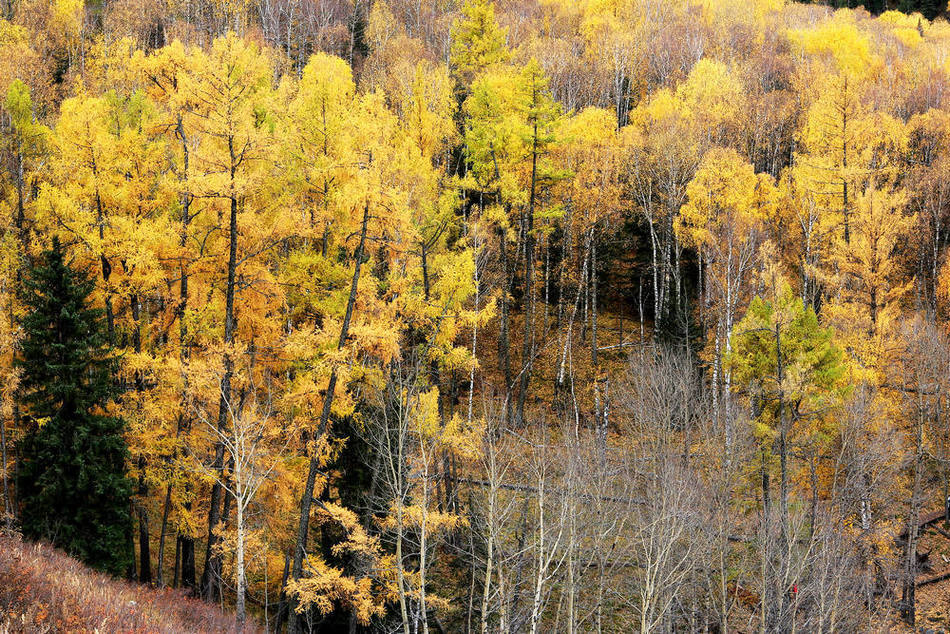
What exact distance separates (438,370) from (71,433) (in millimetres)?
9792

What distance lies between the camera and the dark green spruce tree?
14633 millimetres

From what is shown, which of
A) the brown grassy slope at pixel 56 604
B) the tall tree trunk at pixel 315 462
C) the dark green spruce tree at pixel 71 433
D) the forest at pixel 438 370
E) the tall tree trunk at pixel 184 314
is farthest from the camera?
the tall tree trunk at pixel 184 314

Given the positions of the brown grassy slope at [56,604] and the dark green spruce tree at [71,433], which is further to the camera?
the dark green spruce tree at [71,433]

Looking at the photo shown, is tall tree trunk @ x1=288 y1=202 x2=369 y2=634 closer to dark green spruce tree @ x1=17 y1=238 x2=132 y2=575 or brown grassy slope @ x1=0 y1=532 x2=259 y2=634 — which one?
brown grassy slope @ x1=0 y1=532 x2=259 y2=634

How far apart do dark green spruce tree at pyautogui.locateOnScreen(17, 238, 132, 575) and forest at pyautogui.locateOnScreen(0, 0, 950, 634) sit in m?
0.09

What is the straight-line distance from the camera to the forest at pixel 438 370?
1475 centimetres

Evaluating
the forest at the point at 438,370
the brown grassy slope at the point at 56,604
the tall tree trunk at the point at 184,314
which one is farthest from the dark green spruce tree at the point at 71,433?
the brown grassy slope at the point at 56,604

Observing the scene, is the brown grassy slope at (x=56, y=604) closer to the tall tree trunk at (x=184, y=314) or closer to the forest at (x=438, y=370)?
the forest at (x=438, y=370)

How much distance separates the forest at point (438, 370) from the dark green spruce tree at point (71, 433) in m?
0.09

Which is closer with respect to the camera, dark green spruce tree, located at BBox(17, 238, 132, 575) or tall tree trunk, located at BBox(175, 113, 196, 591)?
dark green spruce tree, located at BBox(17, 238, 132, 575)

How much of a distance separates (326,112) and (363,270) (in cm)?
484

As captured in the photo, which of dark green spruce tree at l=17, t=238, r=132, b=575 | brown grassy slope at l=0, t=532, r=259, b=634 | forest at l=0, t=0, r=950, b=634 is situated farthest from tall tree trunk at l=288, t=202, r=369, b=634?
dark green spruce tree at l=17, t=238, r=132, b=575

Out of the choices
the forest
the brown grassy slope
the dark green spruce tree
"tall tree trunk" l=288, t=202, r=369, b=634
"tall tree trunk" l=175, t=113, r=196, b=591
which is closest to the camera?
the brown grassy slope

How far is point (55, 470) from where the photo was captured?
576 inches
